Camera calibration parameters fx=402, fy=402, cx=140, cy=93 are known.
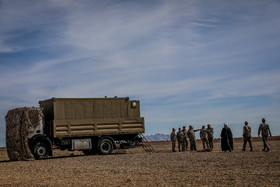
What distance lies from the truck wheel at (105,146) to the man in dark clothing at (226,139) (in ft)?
23.3

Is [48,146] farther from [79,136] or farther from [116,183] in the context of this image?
[116,183]

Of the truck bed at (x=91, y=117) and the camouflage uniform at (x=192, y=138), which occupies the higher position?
the truck bed at (x=91, y=117)

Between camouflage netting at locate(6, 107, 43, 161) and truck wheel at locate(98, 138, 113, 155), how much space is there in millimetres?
4239

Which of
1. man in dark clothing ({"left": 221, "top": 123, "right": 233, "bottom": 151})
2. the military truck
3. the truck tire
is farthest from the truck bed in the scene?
man in dark clothing ({"left": 221, "top": 123, "right": 233, "bottom": 151})

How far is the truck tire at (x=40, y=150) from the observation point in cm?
2295

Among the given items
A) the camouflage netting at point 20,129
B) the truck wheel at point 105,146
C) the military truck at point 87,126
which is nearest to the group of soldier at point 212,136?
the military truck at point 87,126

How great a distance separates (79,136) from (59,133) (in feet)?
4.21

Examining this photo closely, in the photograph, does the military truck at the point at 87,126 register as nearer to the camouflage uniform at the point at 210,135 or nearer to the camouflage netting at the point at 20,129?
the camouflage netting at the point at 20,129

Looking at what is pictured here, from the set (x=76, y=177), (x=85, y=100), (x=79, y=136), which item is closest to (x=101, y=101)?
(x=85, y=100)

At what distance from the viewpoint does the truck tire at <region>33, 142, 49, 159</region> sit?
75.3 ft

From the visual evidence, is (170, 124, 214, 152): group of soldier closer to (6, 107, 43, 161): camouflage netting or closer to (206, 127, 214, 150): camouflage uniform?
(206, 127, 214, 150): camouflage uniform

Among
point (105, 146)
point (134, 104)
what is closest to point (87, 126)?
point (105, 146)

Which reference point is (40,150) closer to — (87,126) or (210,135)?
(87,126)

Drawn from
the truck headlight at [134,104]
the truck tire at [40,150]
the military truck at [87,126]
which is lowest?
the truck tire at [40,150]
